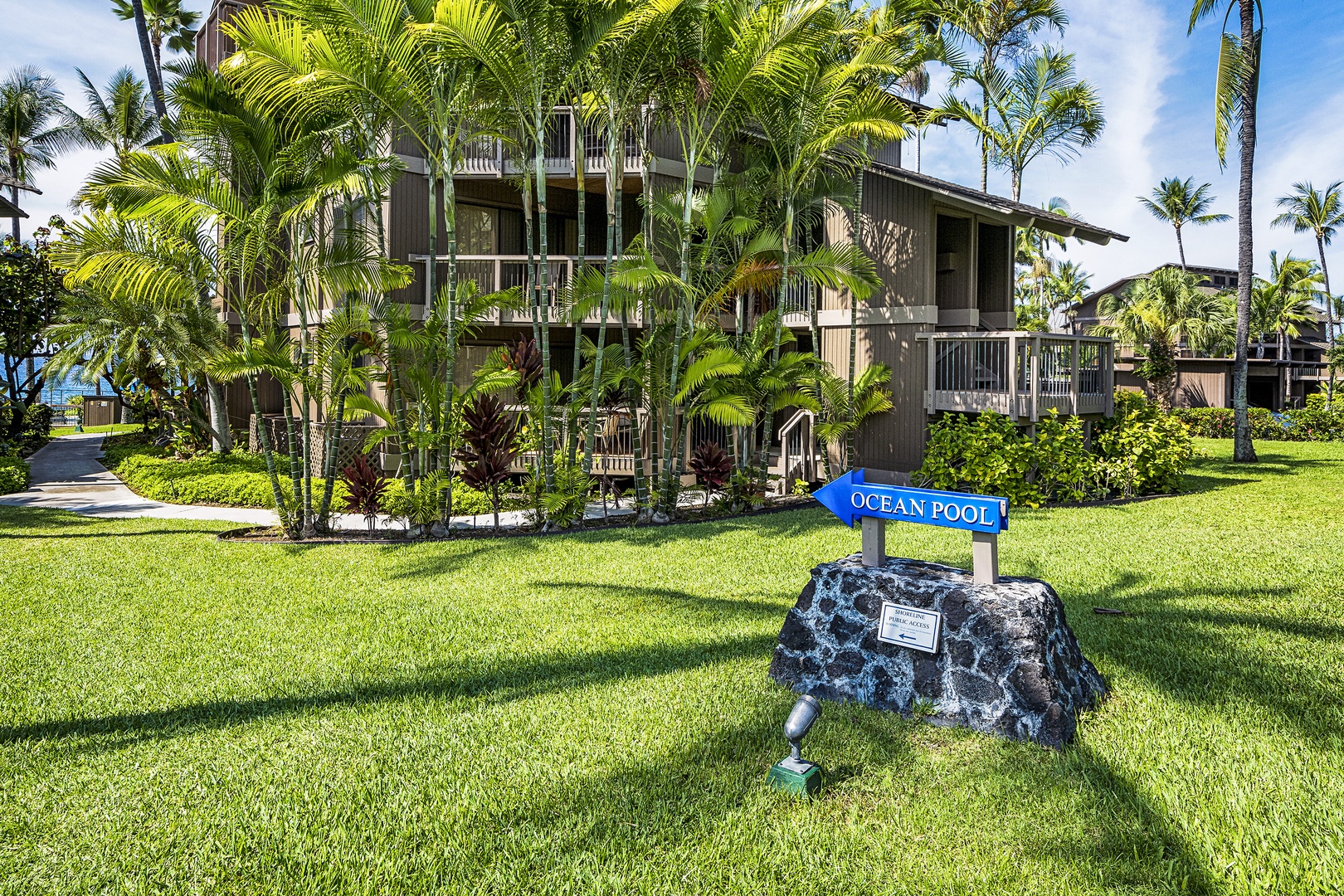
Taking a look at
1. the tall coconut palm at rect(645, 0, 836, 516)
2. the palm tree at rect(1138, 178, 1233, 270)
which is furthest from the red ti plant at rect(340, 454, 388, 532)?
the palm tree at rect(1138, 178, 1233, 270)

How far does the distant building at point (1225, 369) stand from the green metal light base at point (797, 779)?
30108mm

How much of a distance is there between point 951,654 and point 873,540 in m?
0.80

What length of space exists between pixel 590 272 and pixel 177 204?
4.63 metres

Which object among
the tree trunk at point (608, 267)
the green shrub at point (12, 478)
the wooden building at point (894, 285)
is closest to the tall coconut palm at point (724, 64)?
the tree trunk at point (608, 267)

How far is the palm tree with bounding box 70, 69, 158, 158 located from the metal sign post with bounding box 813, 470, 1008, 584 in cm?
3471

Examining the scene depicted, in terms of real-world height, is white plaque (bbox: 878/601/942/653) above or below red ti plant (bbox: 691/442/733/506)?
below

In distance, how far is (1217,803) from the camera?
3.50m

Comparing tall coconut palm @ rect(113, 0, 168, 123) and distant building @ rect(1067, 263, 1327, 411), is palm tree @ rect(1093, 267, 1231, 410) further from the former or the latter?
tall coconut palm @ rect(113, 0, 168, 123)

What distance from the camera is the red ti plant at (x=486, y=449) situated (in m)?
10.6

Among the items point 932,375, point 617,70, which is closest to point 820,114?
point 617,70

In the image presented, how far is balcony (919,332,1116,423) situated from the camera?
41.2 ft

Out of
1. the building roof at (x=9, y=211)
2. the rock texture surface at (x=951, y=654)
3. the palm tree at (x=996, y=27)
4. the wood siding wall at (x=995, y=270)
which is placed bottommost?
the rock texture surface at (x=951, y=654)

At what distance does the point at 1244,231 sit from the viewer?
708 inches

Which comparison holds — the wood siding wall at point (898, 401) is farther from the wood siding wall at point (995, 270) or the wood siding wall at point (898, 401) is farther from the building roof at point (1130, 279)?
the building roof at point (1130, 279)
